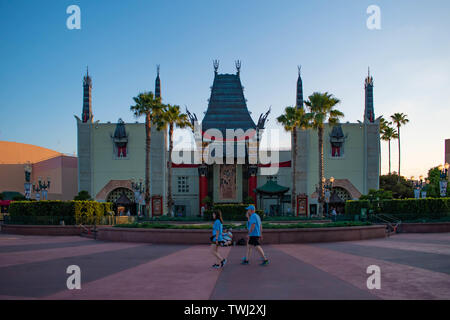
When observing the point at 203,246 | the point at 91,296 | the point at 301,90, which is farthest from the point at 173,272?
the point at 301,90

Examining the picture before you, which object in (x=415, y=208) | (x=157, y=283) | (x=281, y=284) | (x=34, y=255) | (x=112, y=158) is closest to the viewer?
(x=281, y=284)

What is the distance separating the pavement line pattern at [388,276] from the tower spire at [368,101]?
148ft

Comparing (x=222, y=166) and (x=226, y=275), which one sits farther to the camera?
(x=222, y=166)

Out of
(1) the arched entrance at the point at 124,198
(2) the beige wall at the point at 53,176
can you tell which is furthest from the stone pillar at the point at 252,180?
(2) the beige wall at the point at 53,176

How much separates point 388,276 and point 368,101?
50.7 meters

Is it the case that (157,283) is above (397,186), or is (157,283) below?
below

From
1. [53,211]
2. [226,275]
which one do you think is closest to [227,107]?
[53,211]

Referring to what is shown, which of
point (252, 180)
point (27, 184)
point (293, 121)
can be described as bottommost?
point (27, 184)

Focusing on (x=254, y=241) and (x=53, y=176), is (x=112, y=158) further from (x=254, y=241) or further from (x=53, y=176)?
(x=254, y=241)

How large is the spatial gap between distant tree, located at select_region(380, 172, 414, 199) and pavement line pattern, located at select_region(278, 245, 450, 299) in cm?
5239

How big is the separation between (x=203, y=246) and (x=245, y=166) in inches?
1495

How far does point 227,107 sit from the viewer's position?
59844 millimetres

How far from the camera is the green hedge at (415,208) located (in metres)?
27.4
